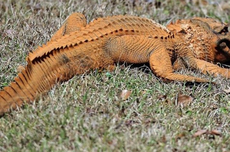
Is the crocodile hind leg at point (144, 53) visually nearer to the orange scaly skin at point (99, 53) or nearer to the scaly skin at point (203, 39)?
the orange scaly skin at point (99, 53)

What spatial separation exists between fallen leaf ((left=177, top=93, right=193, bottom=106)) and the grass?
4cm

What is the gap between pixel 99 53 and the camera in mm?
5336

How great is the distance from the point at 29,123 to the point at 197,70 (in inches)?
94.2

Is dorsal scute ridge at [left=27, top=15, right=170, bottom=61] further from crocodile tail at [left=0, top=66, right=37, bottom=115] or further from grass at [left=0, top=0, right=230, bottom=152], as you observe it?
grass at [left=0, top=0, right=230, bottom=152]

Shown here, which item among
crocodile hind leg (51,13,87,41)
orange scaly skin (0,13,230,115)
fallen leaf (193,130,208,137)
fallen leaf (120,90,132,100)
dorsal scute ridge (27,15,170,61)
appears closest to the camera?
fallen leaf (193,130,208,137)

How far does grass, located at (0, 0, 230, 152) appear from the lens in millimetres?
4156

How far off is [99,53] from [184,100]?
1103mm

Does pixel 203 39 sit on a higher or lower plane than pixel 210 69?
higher

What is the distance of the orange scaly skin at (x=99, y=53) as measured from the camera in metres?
4.76

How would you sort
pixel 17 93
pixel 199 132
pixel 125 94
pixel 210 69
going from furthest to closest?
pixel 210 69
pixel 125 94
pixel 17 93
pixel 199 132

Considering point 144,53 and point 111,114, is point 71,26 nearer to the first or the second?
point 144,53

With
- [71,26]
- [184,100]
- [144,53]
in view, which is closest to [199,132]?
[184,100]

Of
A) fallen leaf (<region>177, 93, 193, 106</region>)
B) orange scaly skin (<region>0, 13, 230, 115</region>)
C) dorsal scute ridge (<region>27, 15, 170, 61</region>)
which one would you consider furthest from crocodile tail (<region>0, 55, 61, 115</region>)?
fallen leaf (<region>177, 93, 193, 106</region>)

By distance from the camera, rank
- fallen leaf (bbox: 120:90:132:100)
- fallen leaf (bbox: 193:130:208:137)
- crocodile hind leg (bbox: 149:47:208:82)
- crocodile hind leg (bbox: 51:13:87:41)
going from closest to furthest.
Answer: fallen leaf (bbox: 193:130:208:137) < fallen leaf (bbox: 120:90:132:100) < crocodile hind leg (bbox: 149:47:208:82) < crocodile hind leg (bbox: 51:13:87:41)
